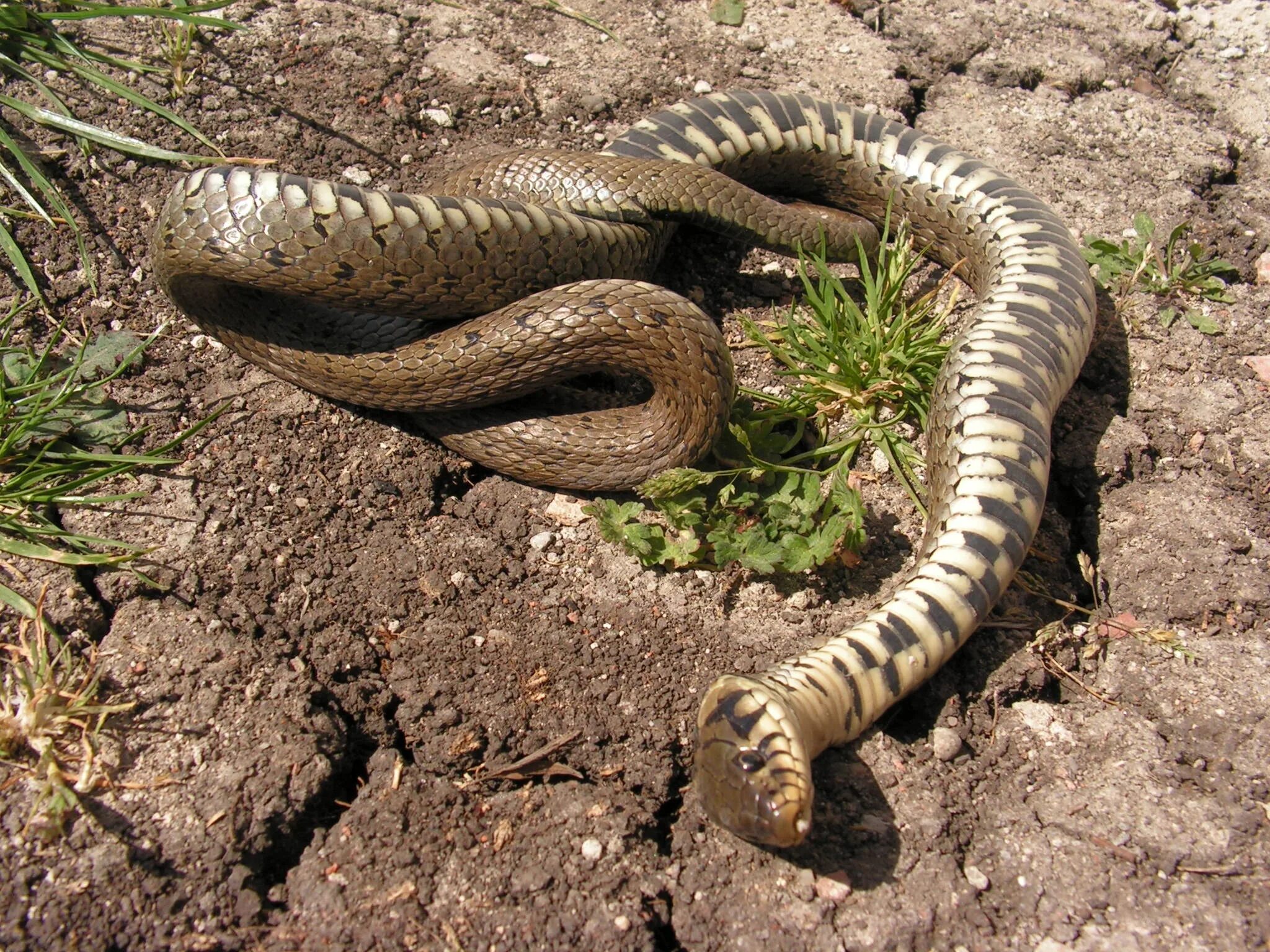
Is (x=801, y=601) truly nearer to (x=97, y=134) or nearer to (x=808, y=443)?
(x=808, y=443)

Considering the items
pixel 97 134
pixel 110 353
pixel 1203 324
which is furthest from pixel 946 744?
pixel 97 134

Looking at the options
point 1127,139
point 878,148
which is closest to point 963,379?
point 878,148

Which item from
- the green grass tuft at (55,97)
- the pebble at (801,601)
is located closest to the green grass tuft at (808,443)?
the pebble at (801,601)

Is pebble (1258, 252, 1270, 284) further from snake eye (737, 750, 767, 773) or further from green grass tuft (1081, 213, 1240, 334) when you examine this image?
snake eye (737, 750, 767, 773)

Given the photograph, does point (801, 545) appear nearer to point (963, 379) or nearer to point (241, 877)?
point (963, 379)

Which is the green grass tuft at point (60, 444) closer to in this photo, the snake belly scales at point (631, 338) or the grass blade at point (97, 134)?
the snake belly scales at point (631, 338)

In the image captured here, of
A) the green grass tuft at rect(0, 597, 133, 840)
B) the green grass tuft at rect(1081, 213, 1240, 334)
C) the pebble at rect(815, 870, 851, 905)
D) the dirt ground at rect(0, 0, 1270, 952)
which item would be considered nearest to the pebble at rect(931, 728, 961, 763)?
the dirt ground at rect(0, 0, 1270, 952)
